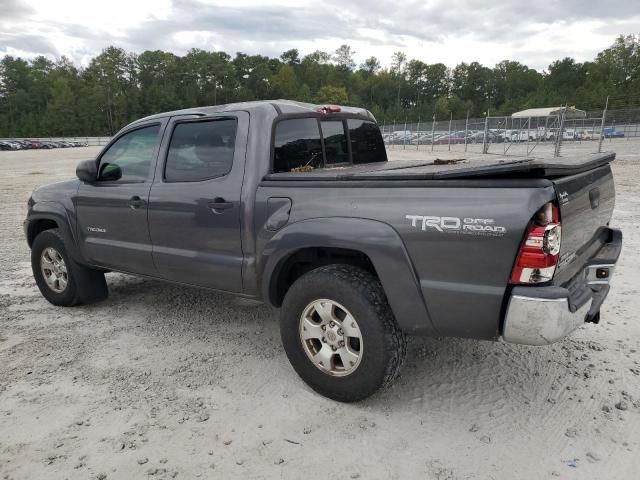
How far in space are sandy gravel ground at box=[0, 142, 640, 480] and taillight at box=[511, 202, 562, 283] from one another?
946 mm

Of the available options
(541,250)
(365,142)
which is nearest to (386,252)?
(541,250)

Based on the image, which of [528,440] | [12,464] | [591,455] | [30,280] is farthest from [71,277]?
[591,455]

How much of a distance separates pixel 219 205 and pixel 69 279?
2222mm

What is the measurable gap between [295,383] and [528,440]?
1.45 meters

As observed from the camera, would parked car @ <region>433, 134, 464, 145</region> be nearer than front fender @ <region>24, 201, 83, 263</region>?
No

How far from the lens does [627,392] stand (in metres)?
3.11

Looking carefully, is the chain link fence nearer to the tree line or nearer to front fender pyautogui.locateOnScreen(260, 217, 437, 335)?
front fender pyautogui.locateOnScreen(260, 217, 437, 335)

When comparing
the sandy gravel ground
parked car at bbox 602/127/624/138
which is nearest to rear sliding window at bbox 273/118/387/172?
the sandy gravel ground

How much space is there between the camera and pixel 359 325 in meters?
2.85

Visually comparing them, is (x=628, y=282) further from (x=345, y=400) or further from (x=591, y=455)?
(x=345, y=400)

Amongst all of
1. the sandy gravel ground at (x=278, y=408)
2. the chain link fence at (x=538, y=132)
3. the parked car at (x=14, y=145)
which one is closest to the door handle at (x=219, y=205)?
the sandy gravel ground at (x=278, y=408)

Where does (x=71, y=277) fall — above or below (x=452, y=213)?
below

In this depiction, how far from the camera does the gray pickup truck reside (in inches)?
95.1

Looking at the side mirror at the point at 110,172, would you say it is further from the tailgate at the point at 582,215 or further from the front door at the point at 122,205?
the tailgate at the point at 582,215
